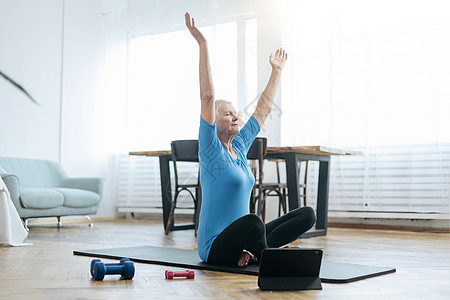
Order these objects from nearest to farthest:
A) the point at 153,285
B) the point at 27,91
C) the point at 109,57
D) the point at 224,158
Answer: the point at 153,285 → the point at 224,158 → the point at 27,91 → the point at 109,57

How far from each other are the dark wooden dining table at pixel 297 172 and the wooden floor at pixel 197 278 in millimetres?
544

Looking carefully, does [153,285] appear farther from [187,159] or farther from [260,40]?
[260,40]

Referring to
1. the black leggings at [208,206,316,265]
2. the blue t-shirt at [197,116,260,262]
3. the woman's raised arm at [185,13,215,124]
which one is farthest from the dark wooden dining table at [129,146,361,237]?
the woman's raised arm at [185,13,215,124]

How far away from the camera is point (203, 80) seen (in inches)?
92.7

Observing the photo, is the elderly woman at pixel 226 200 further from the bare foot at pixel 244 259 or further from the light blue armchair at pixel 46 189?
the light blue armchair at pixel 46 189

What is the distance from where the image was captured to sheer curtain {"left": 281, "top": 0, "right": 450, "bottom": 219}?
543 cm

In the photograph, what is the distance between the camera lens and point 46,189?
561cm

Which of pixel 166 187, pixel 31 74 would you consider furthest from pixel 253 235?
pixel 31 74

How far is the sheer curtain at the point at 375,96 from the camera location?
5434mm

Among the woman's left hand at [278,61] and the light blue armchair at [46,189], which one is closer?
the woman's left hand at [278,61]

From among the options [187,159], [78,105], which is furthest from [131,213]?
[187,159]

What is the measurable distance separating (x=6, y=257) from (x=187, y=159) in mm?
2067

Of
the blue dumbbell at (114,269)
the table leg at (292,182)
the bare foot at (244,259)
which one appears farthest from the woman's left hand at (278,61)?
the table leg at (292,182)

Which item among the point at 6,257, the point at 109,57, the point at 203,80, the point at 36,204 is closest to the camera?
the point at 203,80
